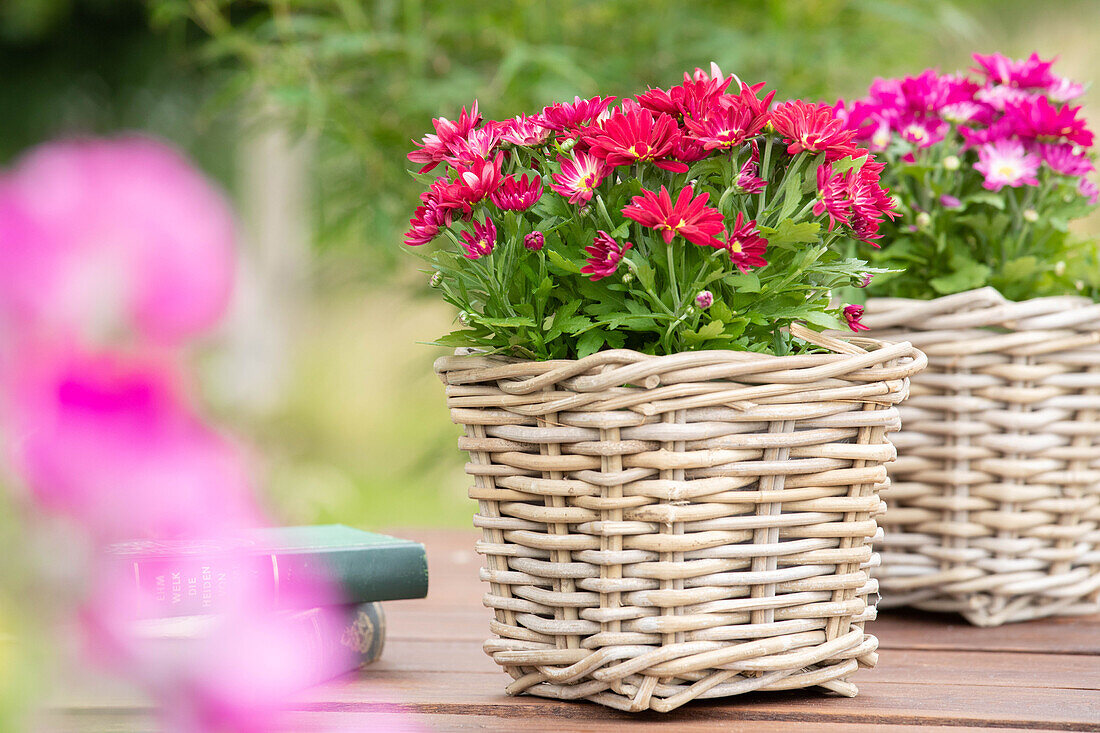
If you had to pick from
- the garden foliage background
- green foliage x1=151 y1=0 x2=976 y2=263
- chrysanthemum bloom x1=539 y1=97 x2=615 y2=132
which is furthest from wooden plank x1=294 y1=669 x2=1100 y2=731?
green foliage x1=151 y1=0 x2=976 y2=263

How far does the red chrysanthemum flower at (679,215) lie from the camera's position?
0.66 meters

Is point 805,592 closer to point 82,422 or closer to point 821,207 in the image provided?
point 821,207

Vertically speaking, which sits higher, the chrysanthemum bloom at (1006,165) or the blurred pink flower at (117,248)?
the chrysanthemum bloom at (1006,165)

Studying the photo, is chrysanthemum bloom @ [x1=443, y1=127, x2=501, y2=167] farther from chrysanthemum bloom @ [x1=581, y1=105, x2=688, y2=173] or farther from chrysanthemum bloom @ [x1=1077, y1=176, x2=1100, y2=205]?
chrysanthemum bloom @ [x1=1077, y1=176, x2=1100, y2=205]

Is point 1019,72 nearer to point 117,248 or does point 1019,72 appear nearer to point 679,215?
point 679,215

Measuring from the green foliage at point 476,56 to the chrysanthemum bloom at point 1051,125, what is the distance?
0.99 meters

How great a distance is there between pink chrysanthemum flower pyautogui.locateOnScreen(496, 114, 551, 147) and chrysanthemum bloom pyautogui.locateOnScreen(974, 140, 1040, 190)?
20.3 inches

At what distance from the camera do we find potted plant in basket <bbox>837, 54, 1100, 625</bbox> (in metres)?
→ 1.00

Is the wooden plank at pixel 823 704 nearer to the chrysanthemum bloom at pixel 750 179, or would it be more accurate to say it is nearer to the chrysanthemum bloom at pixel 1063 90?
the chrysanthemum bloom at pixel 750 179

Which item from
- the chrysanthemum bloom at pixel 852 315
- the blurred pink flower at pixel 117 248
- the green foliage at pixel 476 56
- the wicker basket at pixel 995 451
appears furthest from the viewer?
the green foliage at pixel 476 56

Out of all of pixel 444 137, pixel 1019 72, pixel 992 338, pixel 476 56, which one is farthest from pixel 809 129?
pixel 476 56

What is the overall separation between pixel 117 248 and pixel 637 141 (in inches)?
21.8

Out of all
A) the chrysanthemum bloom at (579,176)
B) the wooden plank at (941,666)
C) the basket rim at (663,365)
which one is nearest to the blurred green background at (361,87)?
the wooden plank at (941,666)

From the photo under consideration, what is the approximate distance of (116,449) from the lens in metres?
0.16
